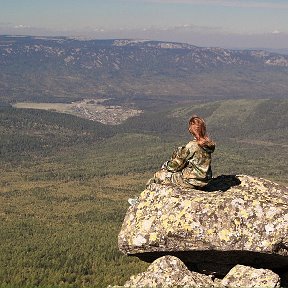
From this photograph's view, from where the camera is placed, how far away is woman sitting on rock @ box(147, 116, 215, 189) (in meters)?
26.0

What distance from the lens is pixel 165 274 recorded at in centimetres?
2456

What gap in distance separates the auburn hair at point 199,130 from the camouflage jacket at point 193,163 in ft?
0.98

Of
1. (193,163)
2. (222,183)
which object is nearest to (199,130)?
(193,163)

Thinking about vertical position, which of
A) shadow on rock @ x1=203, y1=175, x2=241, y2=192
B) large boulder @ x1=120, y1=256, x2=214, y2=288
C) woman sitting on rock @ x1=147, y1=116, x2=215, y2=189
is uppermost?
woman sitting on rock @ x1=147, y1=116, x2=215, y2=189

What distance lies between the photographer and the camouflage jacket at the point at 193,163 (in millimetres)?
26234

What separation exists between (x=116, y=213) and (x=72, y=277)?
285 feet

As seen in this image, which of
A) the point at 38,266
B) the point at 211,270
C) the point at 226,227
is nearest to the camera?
the point at 226,227

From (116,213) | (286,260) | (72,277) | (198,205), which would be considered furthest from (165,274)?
(116,213)

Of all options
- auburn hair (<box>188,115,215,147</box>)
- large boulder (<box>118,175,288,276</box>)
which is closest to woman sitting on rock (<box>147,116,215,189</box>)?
auburn hair (<box>188,115,215,147</box>)

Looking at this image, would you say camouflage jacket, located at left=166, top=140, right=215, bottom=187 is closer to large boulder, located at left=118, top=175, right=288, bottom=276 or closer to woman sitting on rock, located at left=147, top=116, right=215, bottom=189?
woman sitting on rock, located at left=147, top=116, right=215, bottom=189

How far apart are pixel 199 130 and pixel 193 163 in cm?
205

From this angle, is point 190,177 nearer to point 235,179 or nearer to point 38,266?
point 235,179

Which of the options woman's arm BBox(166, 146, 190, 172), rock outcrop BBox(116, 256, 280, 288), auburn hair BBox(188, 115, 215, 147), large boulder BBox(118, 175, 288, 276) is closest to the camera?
rock outcrop BBox(116, 256, 280, 288)

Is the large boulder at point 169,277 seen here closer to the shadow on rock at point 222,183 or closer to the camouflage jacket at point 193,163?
the camouflage jacket at point 193,163
